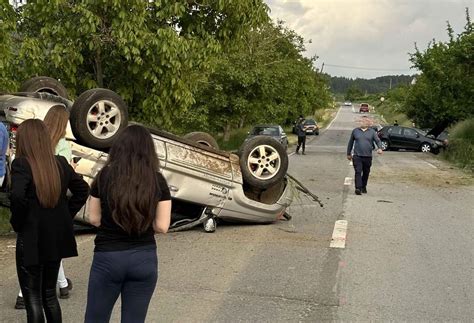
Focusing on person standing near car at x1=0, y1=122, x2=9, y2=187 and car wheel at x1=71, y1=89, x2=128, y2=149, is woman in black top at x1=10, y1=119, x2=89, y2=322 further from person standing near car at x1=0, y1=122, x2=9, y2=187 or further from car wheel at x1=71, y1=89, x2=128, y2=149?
car wheel at x1=71, y1=89, x2=128, y2=149

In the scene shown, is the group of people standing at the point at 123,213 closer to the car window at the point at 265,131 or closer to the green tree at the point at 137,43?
the green tree at the point at 137,43

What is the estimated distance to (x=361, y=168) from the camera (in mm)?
12797

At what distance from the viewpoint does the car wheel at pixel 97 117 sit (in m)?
6.98

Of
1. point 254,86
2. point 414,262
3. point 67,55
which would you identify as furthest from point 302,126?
point 414,262

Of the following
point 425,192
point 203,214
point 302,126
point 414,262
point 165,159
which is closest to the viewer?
point 414,262

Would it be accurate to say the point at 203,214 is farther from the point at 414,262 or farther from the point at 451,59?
the point at 451,59

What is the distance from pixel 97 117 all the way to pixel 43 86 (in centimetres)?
121

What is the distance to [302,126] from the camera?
91.1 feet

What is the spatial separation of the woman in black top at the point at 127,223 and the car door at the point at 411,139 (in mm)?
29988

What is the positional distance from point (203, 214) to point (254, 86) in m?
22.1

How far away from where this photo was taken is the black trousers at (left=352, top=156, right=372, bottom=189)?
12664 millimetres

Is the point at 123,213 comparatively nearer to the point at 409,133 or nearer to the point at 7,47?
the point at 7,47

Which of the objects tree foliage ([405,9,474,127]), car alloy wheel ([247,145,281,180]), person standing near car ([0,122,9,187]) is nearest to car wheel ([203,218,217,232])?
car alloy wheel ([247,145,281,180])

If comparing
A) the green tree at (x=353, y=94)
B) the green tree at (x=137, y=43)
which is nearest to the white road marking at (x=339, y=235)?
the green tree at (x=137, y=43)
